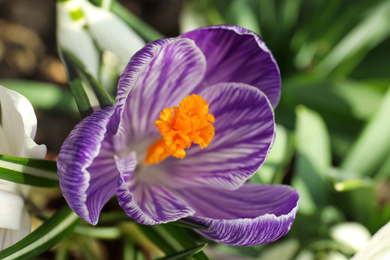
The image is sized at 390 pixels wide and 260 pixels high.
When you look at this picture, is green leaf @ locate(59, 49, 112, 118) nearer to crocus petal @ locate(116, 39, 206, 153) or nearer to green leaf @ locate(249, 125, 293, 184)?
crocus petal @ locate(116, 39, 206, 153)

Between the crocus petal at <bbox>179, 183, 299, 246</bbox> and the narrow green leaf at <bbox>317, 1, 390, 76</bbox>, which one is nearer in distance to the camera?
the crocus petal at <bbox>179, 183, 299, 246</bbox>

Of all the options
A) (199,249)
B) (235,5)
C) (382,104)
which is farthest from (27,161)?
(235,5)

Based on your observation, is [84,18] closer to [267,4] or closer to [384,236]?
[384,236]

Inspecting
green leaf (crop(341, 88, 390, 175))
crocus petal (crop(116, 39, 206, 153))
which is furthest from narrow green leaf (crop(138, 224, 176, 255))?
green leaf (crop(341, 88, 390, 175))

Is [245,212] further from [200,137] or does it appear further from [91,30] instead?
[91,30]

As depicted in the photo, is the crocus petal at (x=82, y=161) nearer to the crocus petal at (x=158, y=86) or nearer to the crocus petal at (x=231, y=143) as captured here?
the crocus petal at (x=158, y=86)

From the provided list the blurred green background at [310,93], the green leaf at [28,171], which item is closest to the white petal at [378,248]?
the blurred green background at [310,93]
